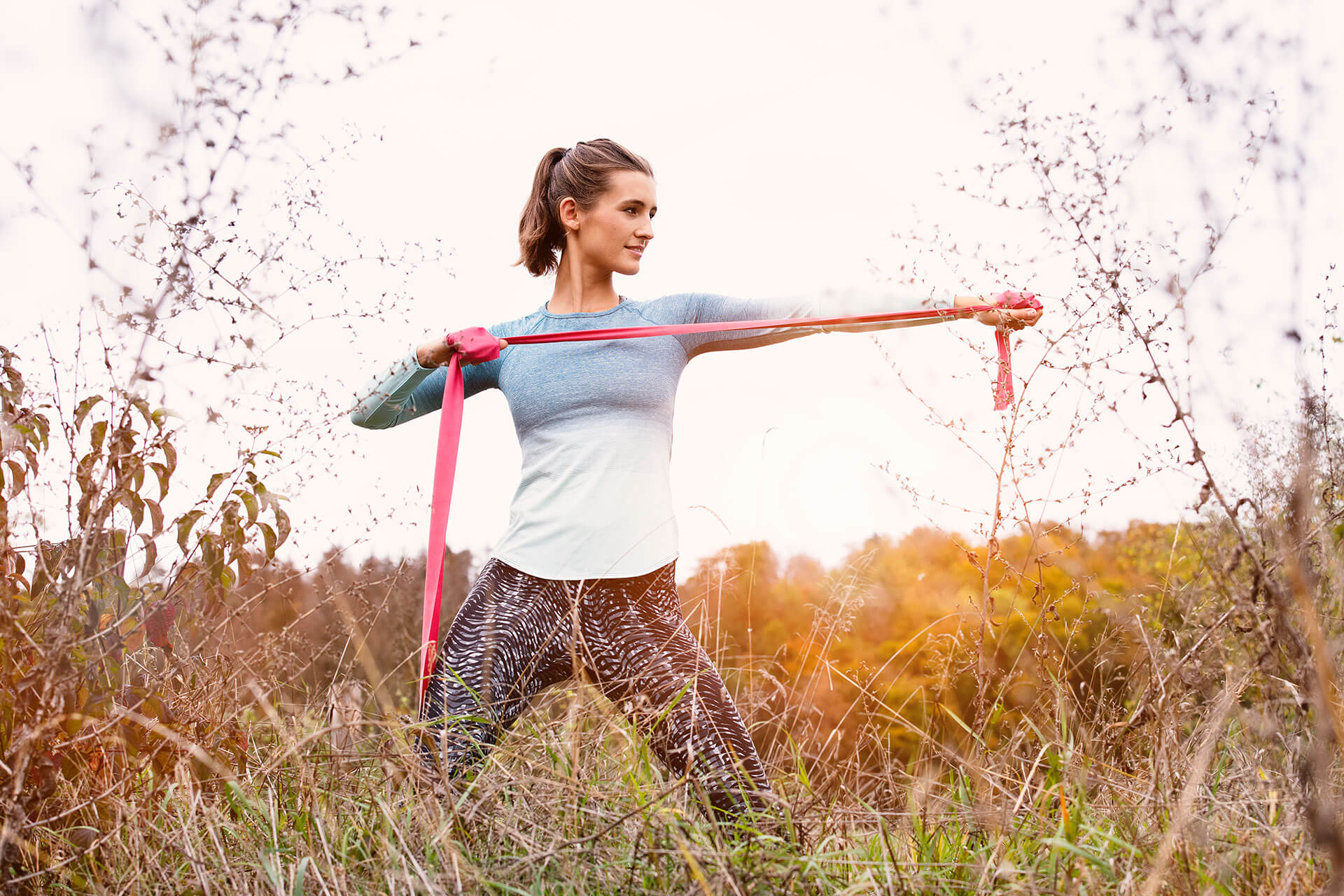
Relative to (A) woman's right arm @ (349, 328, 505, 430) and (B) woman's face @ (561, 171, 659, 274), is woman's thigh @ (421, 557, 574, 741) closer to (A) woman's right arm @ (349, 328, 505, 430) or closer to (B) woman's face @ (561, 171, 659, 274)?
(A) woman's right arm @ (349, 328, 505, 430)

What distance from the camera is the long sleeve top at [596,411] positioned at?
2459 mm

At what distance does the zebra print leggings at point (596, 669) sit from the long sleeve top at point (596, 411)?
3.0 inches

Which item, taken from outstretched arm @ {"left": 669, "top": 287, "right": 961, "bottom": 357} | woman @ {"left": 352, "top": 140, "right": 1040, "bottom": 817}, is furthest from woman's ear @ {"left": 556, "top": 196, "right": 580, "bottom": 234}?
outstretched arm @ {"left": 669, "top": 287, "right": 961, "bottom": 357}

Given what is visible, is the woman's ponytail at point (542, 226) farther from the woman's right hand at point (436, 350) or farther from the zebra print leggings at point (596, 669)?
the zebra print leggings at point (596, 669)

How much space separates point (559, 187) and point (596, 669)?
59.2 inches

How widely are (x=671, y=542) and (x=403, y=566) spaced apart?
88 centimetres

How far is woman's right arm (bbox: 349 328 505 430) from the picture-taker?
2.64m

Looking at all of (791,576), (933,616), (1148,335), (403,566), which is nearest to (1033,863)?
(1148,335)

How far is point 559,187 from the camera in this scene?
2.95 meters

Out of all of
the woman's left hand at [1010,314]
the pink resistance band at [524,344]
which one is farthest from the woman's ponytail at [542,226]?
the woman's left hand at [1010,314]

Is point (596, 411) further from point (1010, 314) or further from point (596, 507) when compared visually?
point (1010, 314)

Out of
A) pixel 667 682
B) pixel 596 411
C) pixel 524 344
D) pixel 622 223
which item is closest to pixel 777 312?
pixel 622 223

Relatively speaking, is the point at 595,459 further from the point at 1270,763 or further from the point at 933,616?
the point at 933,616

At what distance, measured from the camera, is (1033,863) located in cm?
186
